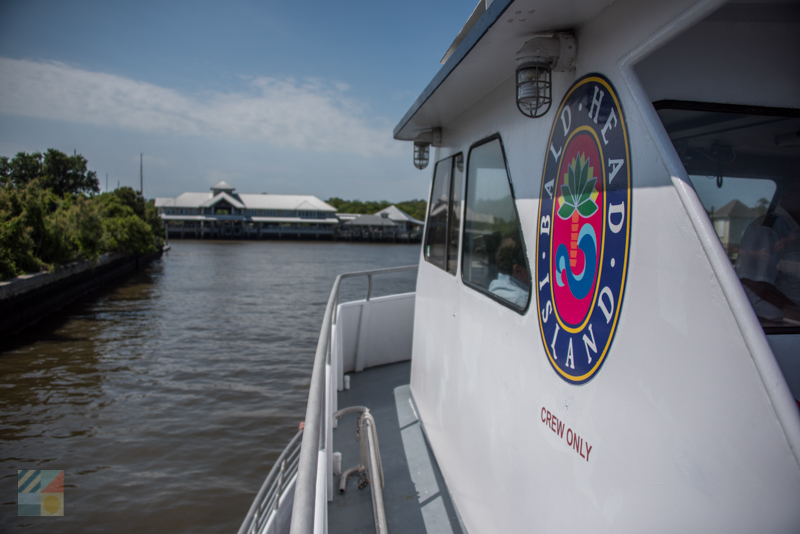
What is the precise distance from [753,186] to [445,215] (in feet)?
7.61

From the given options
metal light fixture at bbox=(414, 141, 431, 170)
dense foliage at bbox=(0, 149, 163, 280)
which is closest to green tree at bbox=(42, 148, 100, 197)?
→ dense foliage at bbox=(0, 149, 163, 280)

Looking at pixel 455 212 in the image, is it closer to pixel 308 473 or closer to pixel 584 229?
pixel 584 229

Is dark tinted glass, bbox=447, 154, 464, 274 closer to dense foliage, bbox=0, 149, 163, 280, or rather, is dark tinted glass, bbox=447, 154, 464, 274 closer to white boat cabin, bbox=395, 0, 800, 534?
white boat cabin, bbox=395, 0, 800, 534

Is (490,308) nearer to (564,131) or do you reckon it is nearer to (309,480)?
(564,131)

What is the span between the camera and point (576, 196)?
1.61 meters

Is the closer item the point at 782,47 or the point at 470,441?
the point at 782,47

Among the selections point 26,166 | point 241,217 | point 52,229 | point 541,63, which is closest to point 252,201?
point 241,217

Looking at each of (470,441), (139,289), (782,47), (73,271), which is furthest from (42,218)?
(782,47)

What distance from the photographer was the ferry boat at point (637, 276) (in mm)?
1018

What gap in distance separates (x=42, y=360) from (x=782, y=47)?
14.3 m

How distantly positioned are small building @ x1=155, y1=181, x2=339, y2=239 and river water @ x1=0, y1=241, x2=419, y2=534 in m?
52.8

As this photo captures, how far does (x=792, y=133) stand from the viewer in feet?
4.77

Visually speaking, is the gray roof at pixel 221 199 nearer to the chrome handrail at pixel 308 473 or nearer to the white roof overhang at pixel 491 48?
the white roof overhang at pixel 491 48

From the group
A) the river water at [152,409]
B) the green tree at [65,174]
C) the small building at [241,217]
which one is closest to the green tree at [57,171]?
the green tree at [65,174]
